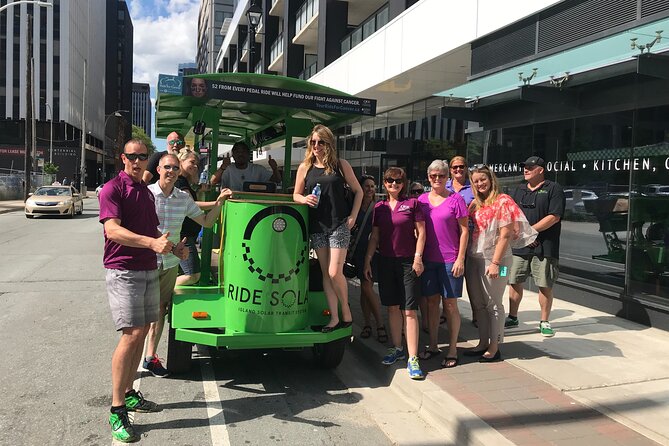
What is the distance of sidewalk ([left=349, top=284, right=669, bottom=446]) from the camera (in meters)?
3.52

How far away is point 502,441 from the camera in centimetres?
335

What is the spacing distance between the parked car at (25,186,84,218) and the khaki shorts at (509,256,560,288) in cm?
2008

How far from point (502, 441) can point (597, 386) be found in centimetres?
143

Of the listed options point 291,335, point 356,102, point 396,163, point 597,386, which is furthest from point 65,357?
point 396,163

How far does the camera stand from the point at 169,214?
4.35 metres

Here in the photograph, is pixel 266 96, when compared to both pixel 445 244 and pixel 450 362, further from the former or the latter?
pixel 450 362

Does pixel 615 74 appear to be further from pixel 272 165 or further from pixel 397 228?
pixel 272 165

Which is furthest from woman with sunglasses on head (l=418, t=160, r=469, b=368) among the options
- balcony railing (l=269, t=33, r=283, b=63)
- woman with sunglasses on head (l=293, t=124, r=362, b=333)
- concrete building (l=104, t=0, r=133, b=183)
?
concrete building (l=104, t=0, r=133, b=183)

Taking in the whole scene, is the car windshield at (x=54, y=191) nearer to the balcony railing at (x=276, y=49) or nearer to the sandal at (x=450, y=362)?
the balcony railing at (x=276, y=49)

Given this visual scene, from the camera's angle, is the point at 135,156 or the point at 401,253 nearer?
the point at 135,156

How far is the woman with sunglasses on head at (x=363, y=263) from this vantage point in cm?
556

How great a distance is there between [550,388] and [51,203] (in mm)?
21261

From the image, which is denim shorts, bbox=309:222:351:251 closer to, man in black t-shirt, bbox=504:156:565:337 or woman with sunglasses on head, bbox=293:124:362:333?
woman with sunglasses on head, bbox=293:124:362:333

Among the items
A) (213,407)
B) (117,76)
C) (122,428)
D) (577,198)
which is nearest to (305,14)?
(577,198)
